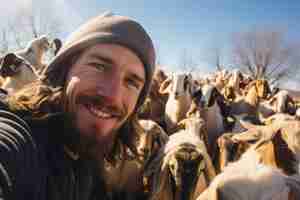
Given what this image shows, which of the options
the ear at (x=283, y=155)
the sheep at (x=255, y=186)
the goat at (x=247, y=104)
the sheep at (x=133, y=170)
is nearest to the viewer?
the sheep at (x=255, y=186)

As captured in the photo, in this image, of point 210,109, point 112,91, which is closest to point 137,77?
point 112,91

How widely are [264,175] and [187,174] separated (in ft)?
4.03

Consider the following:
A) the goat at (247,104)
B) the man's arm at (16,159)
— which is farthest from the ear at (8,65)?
the man's arm at (16,159)

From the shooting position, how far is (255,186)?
2.06 m

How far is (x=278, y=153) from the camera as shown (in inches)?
101

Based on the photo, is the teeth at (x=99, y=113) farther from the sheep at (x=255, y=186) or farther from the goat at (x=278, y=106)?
the goat at (x=278, y=106)

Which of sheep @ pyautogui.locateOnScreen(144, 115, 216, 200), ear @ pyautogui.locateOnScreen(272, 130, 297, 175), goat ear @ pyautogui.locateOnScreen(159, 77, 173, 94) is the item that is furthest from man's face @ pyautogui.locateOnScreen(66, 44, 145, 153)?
goat ear @ pyautogui.locateOnScreen(159, 77, 173, 94)

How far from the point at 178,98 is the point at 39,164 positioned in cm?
594

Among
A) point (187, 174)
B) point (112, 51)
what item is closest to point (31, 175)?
point (112, 51)

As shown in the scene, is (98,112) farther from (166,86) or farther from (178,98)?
(166,86)

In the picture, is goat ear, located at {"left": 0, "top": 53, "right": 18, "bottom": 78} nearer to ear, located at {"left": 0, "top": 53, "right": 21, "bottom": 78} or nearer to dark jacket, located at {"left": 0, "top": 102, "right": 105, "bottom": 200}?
ear, located at {"left": 0, "top": 53, "right": 21, "bottom": 78}

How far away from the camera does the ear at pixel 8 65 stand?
630 cm

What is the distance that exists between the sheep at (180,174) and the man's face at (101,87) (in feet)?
5.21

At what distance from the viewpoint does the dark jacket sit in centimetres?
126
